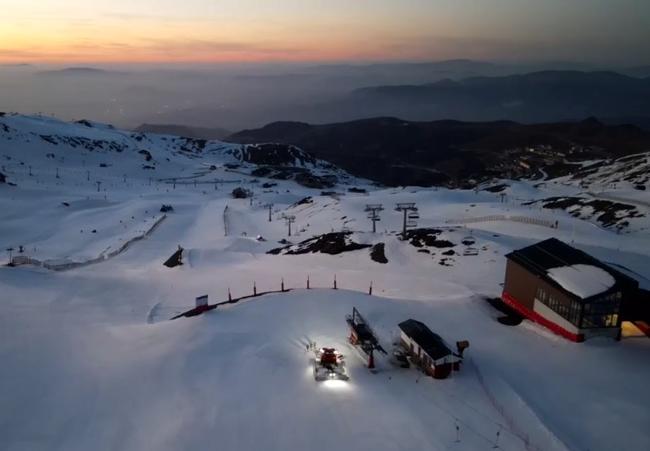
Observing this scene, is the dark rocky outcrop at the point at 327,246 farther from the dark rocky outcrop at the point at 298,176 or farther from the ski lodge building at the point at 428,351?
the dark rocky outcrop at the point at 298,176

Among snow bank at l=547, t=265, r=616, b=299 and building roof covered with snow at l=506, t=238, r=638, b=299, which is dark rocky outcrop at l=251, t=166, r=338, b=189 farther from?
snow bank at l=547, t=265, r=616, b=299

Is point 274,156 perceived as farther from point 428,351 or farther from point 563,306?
point 428,351

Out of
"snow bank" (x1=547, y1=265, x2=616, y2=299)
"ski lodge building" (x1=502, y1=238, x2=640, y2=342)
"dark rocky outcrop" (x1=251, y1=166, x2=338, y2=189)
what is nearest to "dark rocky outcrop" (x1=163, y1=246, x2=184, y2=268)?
"ski lodge building" (x1=502, y1=238, x2=640, y2=342)

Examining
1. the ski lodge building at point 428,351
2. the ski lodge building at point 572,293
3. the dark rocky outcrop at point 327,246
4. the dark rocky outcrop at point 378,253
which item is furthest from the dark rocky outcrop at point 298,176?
the ski lodge building at point 428,351

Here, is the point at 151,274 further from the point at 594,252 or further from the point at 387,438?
the point at 594,252

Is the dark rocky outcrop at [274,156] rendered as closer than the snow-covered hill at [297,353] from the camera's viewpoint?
No

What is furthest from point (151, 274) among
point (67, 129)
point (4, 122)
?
point (67, 129)
